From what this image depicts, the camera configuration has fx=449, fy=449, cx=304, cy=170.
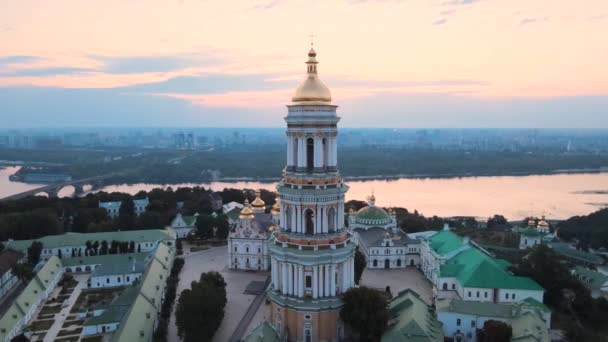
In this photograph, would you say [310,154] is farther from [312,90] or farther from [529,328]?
[529,328]

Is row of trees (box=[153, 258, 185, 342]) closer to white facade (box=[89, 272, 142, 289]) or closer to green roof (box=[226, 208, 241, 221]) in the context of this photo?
white facade (box=[89, 272, 142, 289])

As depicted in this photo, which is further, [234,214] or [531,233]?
[234,214]

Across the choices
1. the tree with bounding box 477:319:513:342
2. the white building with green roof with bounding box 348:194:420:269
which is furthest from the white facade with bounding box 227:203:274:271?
the tree with bounding box 477:319:513:342

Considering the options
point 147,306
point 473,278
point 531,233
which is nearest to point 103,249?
point 147,306

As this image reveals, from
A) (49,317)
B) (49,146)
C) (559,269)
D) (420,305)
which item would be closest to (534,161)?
(559,269)

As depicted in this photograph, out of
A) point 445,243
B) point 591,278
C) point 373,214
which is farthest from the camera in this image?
point 373,214

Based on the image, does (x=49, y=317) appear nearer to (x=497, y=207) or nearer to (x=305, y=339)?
(x=305, y=339)
